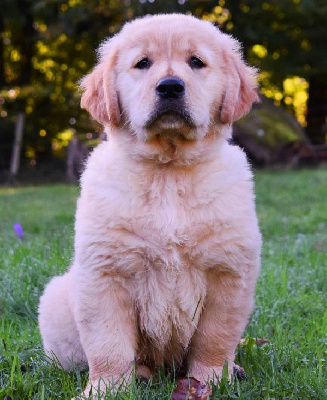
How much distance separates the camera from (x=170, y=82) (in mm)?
2396

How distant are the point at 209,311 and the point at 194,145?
0.71 metres

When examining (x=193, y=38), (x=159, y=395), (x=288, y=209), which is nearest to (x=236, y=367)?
(x=159, y=395)

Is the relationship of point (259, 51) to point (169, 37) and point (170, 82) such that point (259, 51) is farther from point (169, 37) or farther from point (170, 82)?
point (170, 82)

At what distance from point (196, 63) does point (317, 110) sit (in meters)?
17.4

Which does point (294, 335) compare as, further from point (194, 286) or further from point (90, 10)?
point (90, 10)

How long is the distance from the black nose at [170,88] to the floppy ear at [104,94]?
0.92ft

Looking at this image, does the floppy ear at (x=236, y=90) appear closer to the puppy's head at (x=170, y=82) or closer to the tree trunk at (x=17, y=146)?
the puppy's head at (x=170, y=82)

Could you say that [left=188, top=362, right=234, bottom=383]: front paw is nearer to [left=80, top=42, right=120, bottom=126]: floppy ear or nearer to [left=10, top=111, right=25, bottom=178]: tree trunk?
[left=80, top=42, right=120, bottom=126]: floppy ear

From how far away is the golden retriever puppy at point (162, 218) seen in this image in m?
2.33

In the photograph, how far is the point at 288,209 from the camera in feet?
23.1

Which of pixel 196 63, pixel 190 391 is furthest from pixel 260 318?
pixel 196 63

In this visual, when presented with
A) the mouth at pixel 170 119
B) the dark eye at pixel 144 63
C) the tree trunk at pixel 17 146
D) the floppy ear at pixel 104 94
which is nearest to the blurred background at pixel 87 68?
Result: the tree trunk at pixel 17 146

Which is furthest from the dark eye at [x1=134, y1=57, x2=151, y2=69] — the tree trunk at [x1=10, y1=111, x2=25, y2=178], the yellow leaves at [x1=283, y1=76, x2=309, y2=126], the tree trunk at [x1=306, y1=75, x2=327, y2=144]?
the yellow leaves at [x1=283, y1=76, x2=309, y2=126]

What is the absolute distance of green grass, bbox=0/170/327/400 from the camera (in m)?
2.29
